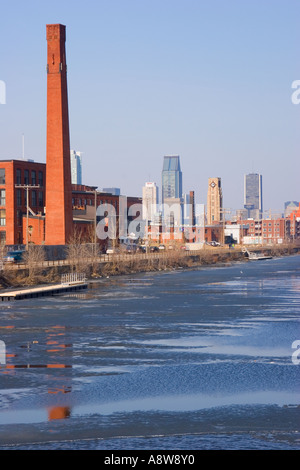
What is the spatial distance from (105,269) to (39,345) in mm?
56631

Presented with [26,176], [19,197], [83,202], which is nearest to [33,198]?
[26,176]

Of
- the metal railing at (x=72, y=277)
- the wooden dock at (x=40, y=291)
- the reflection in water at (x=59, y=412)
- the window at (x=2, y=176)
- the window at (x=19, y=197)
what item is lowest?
the reflection in water at (x=59, y=412)

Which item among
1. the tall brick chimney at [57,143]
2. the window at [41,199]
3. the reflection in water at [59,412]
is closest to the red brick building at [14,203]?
the window at [41,199]

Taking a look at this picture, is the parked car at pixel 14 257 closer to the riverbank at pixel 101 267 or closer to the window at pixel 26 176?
the riverbank at pixel 101 267

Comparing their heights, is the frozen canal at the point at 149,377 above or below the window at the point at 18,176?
below

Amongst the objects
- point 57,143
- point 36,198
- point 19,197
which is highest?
point 57,143

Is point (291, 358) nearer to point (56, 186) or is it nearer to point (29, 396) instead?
point (29, 396)

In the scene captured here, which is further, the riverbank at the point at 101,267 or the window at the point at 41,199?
the window at the point at 41,199

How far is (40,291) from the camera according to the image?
190ft

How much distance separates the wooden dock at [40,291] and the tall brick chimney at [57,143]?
837 inches

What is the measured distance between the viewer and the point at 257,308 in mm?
47531

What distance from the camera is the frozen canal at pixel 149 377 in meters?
18.0

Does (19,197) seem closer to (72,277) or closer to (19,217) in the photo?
(19,217)

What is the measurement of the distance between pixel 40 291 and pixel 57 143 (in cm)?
3257
